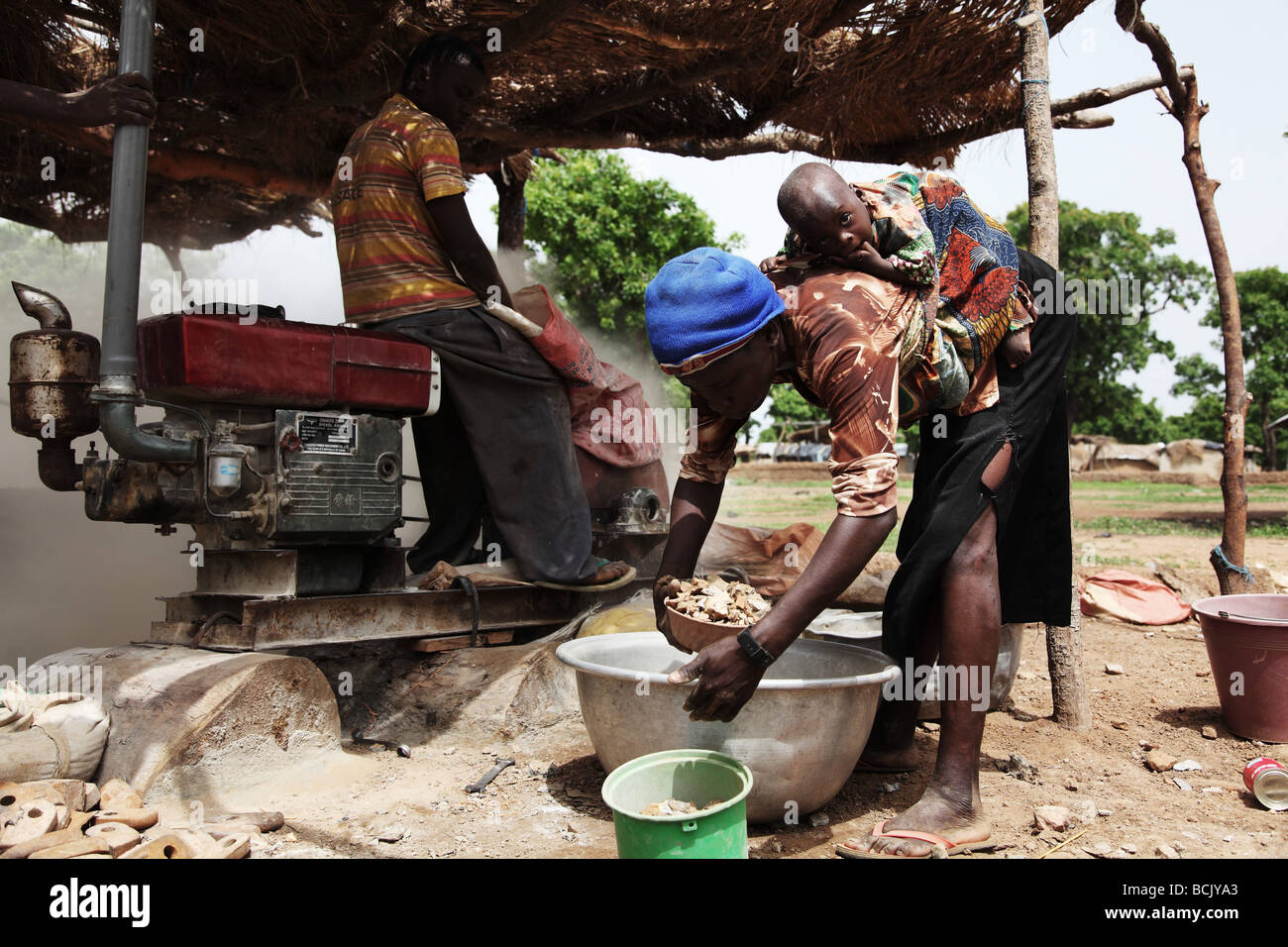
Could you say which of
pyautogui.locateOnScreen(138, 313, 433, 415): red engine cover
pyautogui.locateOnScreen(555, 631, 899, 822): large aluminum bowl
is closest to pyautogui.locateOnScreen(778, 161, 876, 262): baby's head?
pyautogui.locateOnScreen(555, 631, 899, 822): large aluminum bowl

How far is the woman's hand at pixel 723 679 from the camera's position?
2053 mm

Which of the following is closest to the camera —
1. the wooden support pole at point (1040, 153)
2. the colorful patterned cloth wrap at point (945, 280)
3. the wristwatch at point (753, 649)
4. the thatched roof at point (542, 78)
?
the wristwatch at point (753, 649)

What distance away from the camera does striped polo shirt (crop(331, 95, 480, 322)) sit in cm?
344

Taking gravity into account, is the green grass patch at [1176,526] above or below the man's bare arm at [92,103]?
below

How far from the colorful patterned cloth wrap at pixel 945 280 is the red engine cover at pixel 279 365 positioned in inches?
61.0

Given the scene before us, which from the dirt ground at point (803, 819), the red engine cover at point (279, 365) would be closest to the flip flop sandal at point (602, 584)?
the dirt ground at point (803, 819)

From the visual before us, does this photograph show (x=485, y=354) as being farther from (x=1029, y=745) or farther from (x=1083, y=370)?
(x=1083, y=370)

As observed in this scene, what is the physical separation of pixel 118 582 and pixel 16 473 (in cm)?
191

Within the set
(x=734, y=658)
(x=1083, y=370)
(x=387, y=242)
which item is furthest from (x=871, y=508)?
(x=1083, y=370)

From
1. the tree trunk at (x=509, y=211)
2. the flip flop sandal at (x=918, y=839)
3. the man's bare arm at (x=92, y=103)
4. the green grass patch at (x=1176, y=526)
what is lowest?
the green grass patch at (x=1176, y=526)

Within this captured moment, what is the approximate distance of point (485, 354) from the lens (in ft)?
11.8

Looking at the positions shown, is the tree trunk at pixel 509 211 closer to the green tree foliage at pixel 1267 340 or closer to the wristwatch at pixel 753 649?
the wristwatch at pixel 753 649

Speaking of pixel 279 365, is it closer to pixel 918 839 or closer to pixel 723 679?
pixel 723 679

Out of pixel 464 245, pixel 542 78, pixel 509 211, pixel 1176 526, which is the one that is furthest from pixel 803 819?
pixel 1176 526
